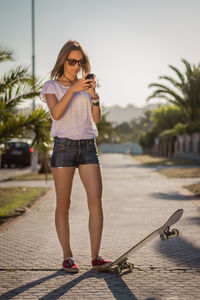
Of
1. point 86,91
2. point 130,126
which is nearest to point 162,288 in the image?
point 86,91

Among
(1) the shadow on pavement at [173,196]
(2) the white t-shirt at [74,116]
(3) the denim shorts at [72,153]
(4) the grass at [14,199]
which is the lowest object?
(4) the grass at [14,199]

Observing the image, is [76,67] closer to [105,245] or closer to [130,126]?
[105,245]

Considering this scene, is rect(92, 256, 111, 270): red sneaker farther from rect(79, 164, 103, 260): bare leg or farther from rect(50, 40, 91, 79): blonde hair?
rect(50, 40, 91, 79): blonde hair

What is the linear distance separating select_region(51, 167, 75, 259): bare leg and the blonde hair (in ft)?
2.86

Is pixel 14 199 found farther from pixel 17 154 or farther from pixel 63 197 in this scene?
pixel 17 154

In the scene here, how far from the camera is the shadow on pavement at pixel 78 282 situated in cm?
362

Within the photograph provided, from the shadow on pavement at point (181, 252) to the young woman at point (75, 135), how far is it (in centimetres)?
85

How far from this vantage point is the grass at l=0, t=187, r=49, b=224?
27.6 feet

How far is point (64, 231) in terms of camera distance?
4.29 meters

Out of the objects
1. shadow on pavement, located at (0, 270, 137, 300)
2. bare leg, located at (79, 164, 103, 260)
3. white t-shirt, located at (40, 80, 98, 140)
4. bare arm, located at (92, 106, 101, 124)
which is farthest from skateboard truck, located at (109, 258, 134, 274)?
bare arm, located at (92, 106, 101, 124)

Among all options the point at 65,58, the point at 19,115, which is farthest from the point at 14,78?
the point at 65,58

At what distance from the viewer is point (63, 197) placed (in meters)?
4.24

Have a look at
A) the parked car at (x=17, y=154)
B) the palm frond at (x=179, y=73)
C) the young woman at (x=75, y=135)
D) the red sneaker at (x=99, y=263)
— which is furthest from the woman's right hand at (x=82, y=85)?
the palm frond at (x=179, y=73)

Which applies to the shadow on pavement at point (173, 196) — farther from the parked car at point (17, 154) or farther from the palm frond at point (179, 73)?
the palm frond at point (179, 73)
